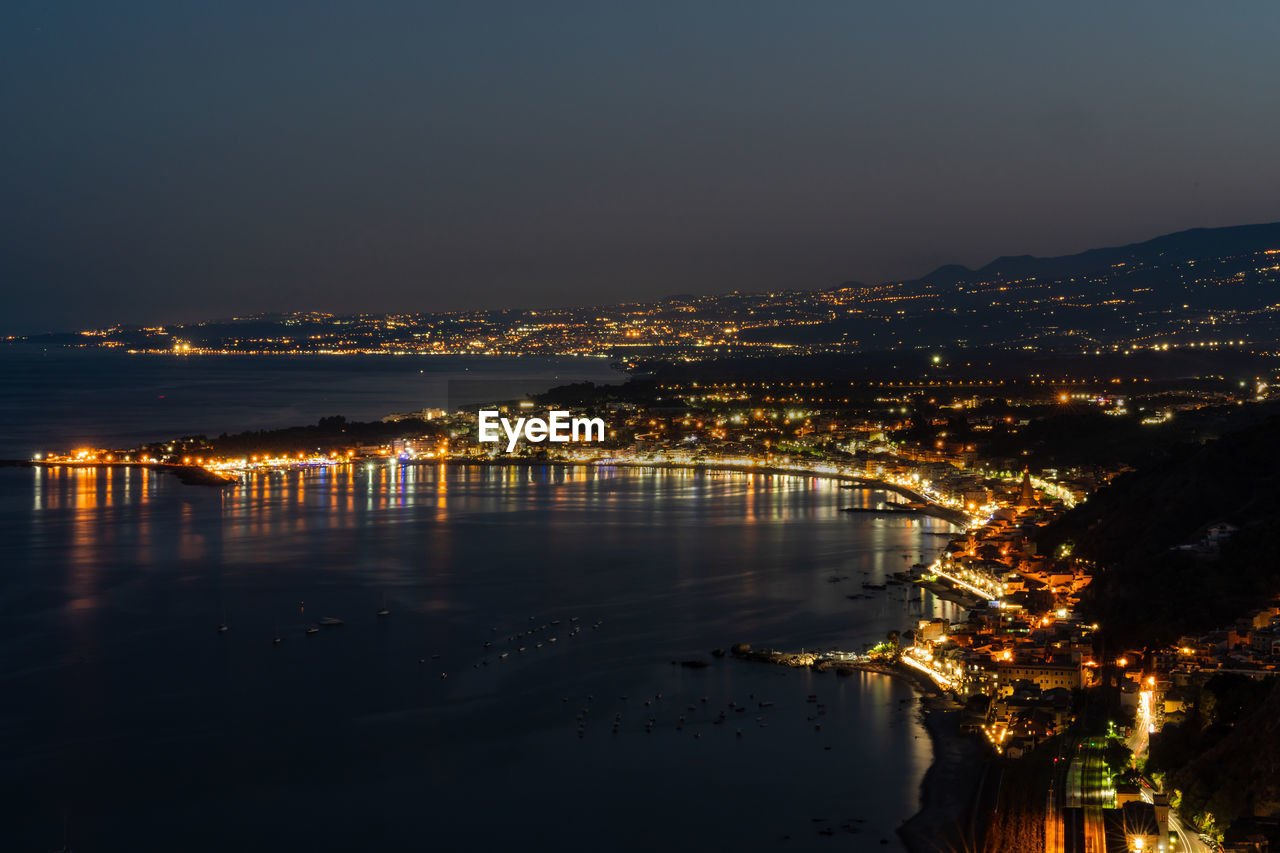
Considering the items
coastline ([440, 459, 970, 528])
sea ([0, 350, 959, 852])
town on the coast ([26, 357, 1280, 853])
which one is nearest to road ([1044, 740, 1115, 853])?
town on the coast ([26, 357, 1280, 853])

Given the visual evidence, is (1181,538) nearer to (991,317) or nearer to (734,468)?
(734,468)

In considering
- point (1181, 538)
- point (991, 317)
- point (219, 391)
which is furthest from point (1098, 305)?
point (1181, 538)

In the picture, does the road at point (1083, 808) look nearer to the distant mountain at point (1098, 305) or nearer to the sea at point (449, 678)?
the sea at point (449, 678)

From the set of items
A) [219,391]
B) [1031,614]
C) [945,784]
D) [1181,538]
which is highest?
[219,391]

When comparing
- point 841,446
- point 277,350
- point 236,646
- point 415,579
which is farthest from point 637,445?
point 277,350

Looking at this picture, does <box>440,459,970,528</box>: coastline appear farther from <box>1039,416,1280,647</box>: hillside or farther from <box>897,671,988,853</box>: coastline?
<box>897,671,988,853</box>: coastline
